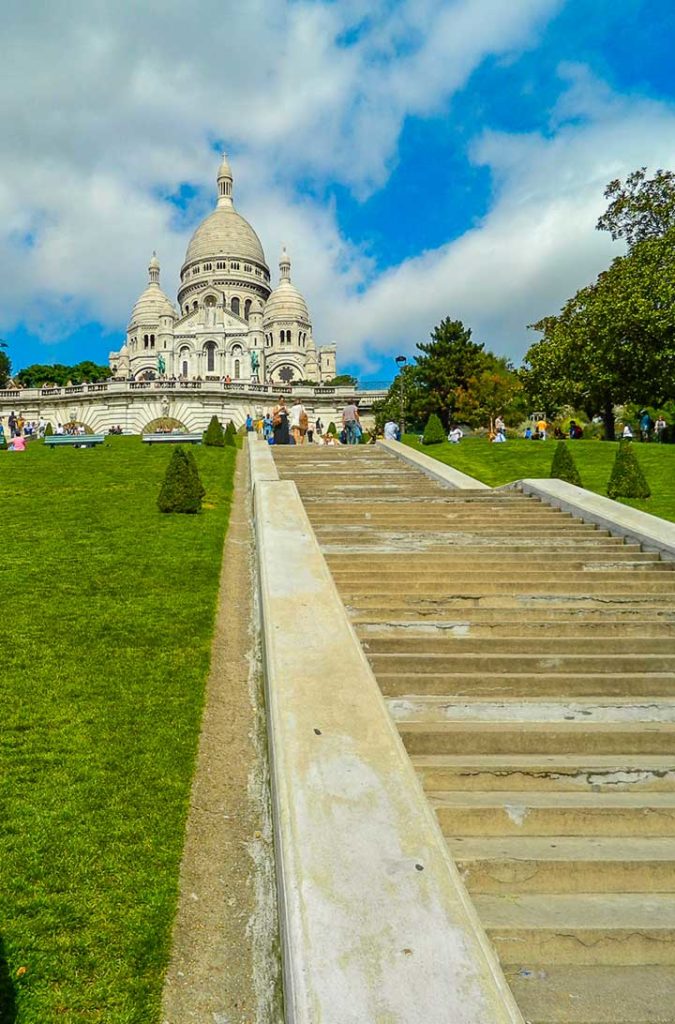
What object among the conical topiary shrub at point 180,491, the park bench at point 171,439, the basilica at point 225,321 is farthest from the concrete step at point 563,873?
the basilica at point 225,321

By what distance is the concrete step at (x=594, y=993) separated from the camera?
259cm

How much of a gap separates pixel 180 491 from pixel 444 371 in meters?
33.4

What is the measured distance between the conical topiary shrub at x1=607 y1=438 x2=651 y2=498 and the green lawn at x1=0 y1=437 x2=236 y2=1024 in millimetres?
8804

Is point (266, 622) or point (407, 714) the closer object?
point (407, 714)

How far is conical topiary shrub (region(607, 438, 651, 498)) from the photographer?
1401 cm

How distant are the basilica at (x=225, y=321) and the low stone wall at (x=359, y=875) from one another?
74.9 metres

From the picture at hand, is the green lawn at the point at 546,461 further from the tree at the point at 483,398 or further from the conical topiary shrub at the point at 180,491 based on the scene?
the tree at the point at 483,398

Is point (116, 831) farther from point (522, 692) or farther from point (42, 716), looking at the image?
point (522, 692)

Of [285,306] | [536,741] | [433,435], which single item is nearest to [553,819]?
[536,741]

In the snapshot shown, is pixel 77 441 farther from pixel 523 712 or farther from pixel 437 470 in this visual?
pixel 523 712

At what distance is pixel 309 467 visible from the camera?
1784cm

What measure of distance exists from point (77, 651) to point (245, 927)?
336cm

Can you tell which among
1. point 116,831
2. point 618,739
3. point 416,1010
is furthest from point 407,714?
point 416,1010

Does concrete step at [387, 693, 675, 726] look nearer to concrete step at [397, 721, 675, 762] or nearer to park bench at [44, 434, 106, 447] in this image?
concrete step at [397, 721, 675, 762]
